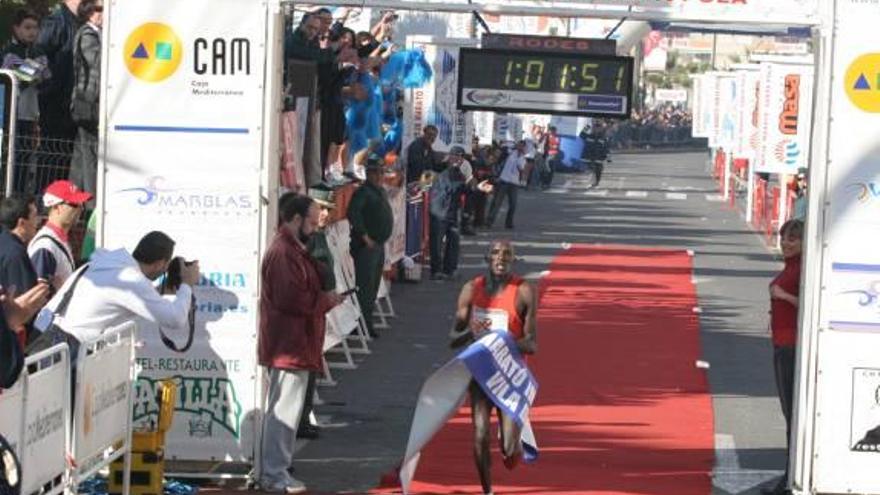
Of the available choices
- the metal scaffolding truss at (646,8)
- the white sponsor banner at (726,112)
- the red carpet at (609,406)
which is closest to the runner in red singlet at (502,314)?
the red carpet at (609,406)

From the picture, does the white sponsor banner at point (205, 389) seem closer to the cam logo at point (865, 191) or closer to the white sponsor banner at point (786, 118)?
the cam logo at point (865, 191)

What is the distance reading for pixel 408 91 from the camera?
32.0 metres

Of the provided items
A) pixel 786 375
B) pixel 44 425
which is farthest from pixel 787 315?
pixel 44 425

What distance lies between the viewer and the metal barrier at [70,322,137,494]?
37.3 ft

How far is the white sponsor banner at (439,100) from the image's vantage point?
1286 inches

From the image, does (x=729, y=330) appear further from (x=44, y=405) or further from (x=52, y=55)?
(x=44, y=405)

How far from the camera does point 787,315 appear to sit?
48.5 feet

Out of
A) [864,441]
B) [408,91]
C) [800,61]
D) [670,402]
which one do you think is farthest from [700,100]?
[864,441]

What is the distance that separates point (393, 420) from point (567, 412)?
1.63m

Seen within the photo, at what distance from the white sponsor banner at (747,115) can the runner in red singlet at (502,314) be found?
2905 cm

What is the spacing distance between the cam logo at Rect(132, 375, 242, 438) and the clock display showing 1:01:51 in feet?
13.1

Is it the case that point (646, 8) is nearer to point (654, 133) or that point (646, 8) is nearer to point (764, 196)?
point (764, 196)

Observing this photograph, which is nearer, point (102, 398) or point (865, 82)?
point (102, 398)

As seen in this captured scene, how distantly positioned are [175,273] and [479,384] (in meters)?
2.12
